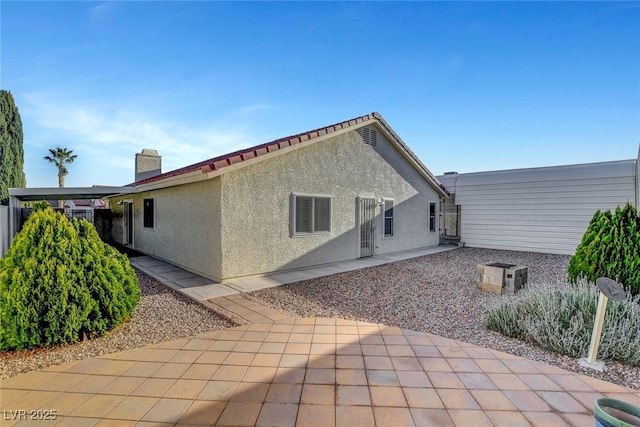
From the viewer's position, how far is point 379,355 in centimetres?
395

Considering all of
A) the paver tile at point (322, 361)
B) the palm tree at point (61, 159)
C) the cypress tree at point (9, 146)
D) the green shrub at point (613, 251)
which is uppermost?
the palm tree at point (61, 159)

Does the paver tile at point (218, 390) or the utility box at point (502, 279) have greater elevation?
the utility box at point (502, 279)

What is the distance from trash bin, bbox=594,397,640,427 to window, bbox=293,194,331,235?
24.8 feet

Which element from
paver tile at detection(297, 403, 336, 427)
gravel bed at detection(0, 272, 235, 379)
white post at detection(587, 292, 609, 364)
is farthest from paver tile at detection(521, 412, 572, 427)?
gravel bed at detection(0, 272, 235, 379)

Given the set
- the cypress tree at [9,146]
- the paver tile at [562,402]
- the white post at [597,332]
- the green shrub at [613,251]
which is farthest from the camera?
the cypress tree at [9,146]

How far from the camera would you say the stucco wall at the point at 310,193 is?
7.96 m

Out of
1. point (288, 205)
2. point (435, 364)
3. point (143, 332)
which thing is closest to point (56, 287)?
point (143, 332)

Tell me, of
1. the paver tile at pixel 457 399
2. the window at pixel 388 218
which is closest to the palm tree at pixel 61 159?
the window at pixel 388 218

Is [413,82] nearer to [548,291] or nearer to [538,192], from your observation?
[538,192]

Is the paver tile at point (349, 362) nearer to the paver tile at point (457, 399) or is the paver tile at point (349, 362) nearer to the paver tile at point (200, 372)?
the paver tile at point (457, 399)

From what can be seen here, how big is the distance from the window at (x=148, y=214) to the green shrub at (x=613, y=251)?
13.2 meters

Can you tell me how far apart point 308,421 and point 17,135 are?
9.33 m

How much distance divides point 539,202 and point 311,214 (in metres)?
11.3

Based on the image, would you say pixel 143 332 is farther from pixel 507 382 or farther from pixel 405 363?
pixel 507 382
